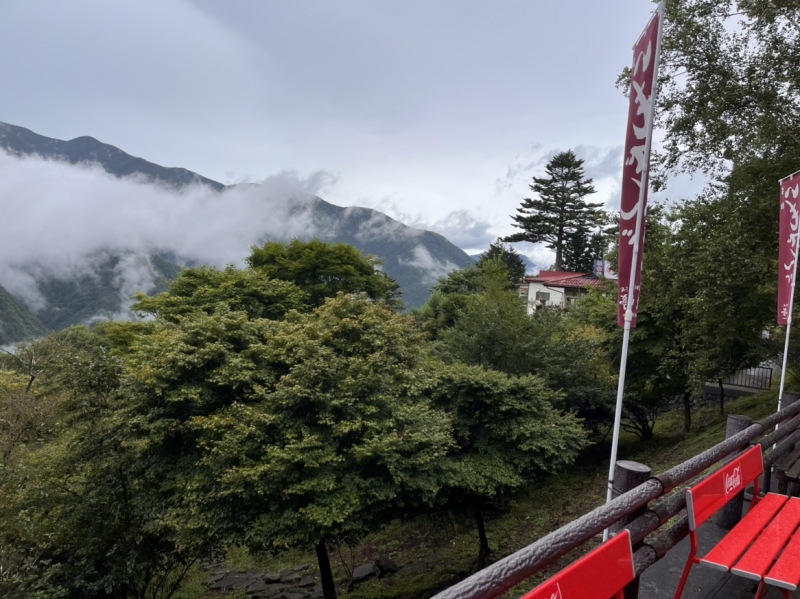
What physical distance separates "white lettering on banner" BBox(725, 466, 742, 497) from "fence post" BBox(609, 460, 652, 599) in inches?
34.1

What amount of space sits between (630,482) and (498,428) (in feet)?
26.8

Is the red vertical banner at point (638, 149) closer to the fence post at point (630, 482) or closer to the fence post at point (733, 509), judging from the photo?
the fence post at point (630, 482)

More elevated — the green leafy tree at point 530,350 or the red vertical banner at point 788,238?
the red vertical banner at point 788,238

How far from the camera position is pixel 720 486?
2645 millimetres

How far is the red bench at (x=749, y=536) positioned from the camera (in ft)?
7.40

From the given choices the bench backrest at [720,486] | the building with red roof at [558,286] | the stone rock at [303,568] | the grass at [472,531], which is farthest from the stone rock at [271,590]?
the building with red roof at [558,286]

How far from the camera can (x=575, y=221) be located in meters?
39.5

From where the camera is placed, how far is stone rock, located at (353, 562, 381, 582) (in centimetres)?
1099

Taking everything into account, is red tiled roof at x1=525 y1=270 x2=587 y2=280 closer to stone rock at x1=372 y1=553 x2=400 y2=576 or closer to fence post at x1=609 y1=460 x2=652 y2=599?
stone rock at x1=372 y1=553 x2=400 y2=576

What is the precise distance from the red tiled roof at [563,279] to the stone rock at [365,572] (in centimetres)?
2619

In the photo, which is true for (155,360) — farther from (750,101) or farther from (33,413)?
(750,101)

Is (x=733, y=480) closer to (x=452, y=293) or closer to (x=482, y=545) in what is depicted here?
(x=482, y=545)


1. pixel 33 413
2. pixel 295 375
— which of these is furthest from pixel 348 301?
pixel 33 413

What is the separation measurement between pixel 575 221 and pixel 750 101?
1188 inches
